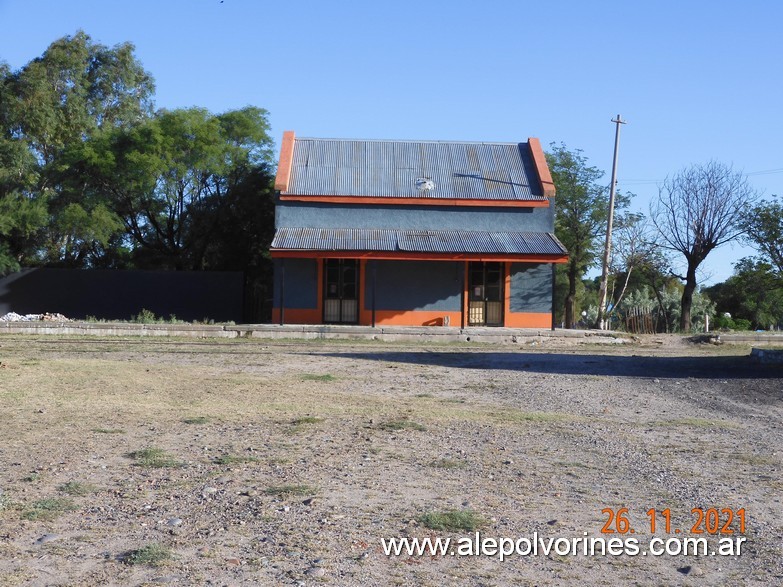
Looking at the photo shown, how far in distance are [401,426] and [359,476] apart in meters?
2.36

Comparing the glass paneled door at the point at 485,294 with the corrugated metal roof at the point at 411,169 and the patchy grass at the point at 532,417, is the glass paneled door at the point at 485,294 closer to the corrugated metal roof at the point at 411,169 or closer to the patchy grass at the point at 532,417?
the corrugated metal roof at the point at 411,169

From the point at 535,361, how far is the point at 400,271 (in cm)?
1196

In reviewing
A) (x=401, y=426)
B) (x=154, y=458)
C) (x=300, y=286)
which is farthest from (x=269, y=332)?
(x=154, y=458)

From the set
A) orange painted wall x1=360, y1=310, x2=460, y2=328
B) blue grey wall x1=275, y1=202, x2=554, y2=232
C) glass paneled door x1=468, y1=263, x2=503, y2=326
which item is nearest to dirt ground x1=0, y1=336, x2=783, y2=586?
orange painted wall x1=360, y1=310, x2=460, y2=328

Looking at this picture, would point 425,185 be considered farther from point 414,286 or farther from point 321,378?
point 321,378

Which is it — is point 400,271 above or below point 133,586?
above

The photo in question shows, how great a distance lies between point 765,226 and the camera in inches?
1405

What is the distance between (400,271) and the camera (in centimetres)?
3061

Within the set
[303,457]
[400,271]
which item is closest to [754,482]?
[303,457]

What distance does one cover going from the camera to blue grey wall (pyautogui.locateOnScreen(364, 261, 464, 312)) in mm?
30609

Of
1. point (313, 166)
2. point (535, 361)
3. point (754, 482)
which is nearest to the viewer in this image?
point (754, 482)

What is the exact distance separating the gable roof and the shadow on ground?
35.5ft

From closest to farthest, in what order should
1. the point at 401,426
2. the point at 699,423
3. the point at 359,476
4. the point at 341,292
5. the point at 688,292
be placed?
the point at 359,476 < the point at 401,426 < the point at 699,423 < the point at 341,292 < the point at 688,292

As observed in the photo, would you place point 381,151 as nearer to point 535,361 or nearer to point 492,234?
point 492,234
